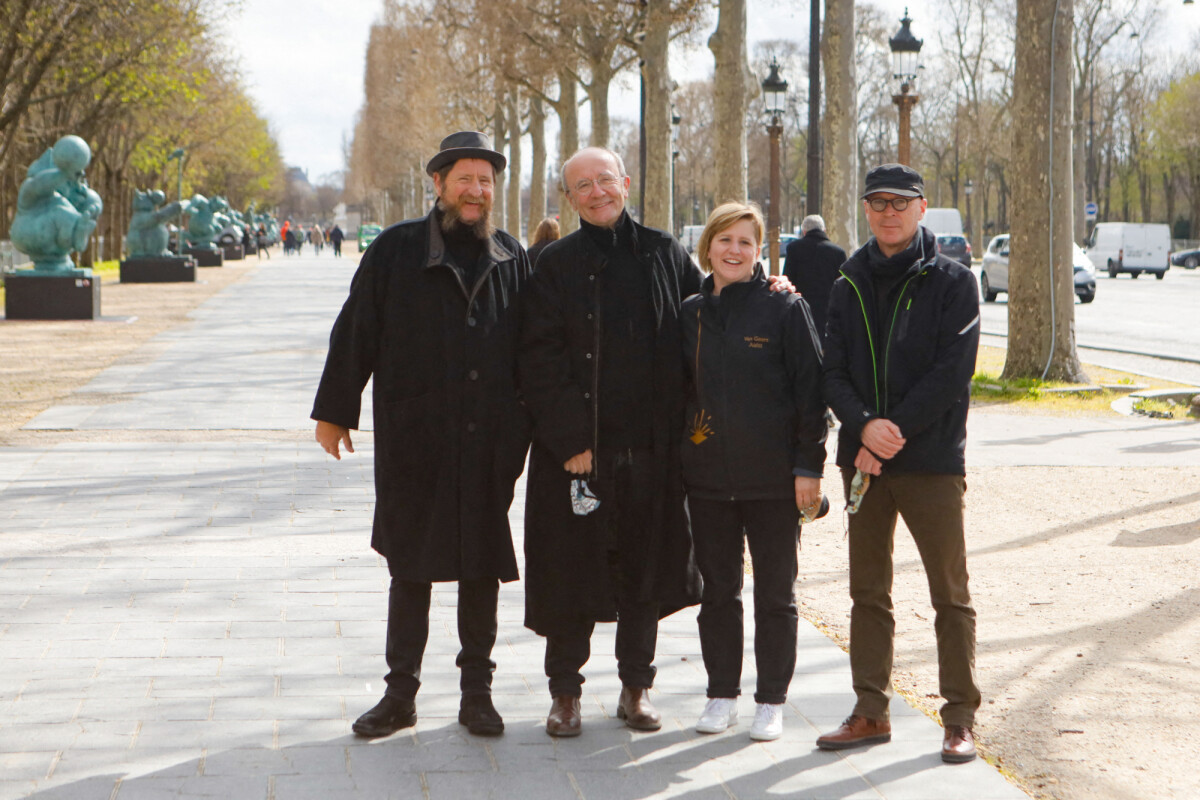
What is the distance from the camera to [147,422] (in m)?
11.6

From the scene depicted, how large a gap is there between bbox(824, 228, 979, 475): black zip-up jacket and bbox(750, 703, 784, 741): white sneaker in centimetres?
80

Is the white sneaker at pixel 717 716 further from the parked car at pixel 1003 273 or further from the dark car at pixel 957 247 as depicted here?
the dark car at pixel 957 247

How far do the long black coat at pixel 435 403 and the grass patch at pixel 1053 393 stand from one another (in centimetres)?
935

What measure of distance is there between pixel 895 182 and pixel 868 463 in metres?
0.85

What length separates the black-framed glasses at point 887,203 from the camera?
4203mm

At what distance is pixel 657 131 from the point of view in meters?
25.3

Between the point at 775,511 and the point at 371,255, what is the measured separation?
1523 millimetres

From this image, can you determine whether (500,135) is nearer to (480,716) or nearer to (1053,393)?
(1053,393)

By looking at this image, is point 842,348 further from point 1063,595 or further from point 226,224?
point 226,224

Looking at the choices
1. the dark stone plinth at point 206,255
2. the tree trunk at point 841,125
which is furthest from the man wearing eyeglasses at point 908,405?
the dark stone plinth at point 206,255

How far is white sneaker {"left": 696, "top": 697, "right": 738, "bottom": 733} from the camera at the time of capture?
4375mm

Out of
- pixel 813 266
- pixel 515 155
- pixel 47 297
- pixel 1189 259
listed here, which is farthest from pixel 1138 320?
pixel 1189 259

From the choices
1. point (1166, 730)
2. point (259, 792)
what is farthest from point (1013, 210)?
point (259, 792)

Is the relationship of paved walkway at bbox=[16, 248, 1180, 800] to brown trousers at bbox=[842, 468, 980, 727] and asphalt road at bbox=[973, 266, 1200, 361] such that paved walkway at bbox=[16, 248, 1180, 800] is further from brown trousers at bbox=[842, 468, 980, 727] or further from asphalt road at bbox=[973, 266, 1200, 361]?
asphalt road at bbox=[973, 266, 1200, 361]
